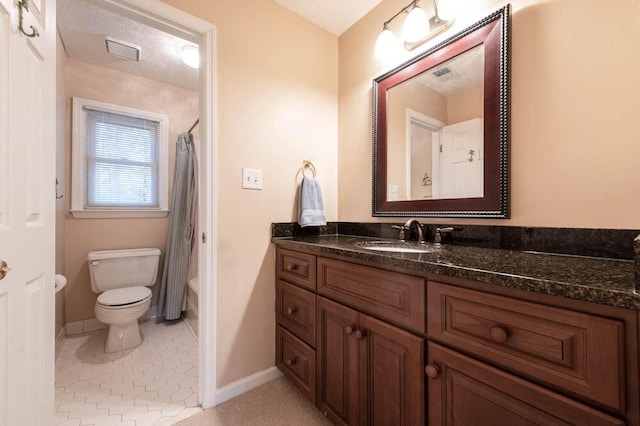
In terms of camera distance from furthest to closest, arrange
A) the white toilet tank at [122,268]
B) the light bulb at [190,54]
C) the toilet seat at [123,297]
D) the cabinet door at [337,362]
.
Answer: the white toilet tank at [122,268]
the light bulb at [190,54]
the toilet seat at [123,297]
the cabinet door at [337,362]

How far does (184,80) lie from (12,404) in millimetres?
2582

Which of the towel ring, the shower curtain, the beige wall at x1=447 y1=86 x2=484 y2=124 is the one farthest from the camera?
the shower curtain

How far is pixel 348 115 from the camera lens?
184 cm

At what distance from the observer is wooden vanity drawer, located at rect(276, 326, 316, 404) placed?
4.19ft

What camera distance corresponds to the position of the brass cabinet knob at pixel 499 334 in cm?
62

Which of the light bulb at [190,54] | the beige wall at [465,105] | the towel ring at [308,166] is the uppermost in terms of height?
the light bulb at [190,54]

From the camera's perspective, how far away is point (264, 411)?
133 centimetres

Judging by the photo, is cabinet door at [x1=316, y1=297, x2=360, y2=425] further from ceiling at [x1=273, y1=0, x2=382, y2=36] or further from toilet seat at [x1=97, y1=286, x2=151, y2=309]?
ceiling at [x1=273, y1=0, x2=382, y2=36]

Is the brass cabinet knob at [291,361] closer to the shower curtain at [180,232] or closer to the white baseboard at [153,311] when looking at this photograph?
the shower curtain at [180,232]

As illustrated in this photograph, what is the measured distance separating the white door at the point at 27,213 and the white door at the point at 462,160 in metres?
1.63

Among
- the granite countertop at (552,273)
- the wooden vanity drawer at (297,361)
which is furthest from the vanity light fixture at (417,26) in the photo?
the wooden vanity drawer at (297,361)

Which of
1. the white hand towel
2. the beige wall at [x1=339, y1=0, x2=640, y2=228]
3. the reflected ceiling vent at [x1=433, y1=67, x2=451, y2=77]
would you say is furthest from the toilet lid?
the reflected ceiling vent at [x1=433, y1=67, x2=451, y2=77]

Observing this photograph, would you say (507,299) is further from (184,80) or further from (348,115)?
(184,80)

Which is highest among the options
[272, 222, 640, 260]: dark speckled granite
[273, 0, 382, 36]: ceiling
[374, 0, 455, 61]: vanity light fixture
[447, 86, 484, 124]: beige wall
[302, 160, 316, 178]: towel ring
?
[273, 0, 382, 36]: ceiling
